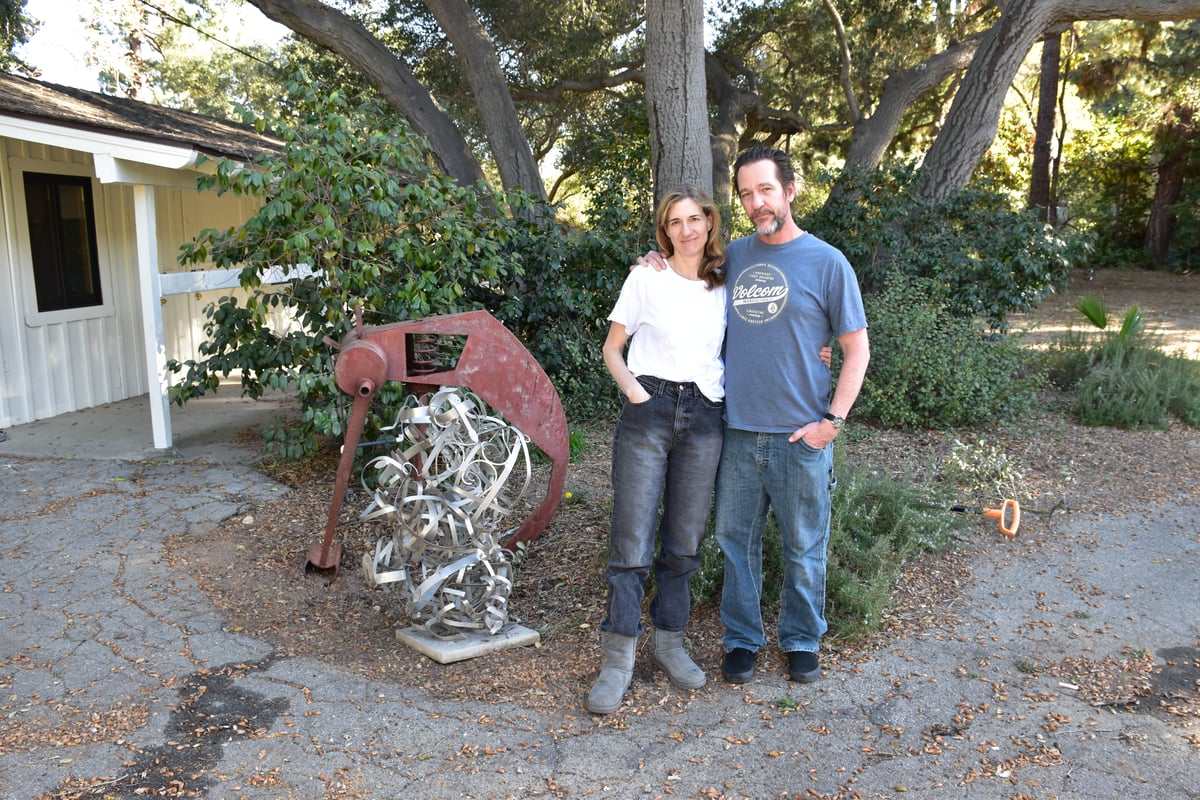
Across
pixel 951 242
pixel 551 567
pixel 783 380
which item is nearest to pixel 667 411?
pixel 783 380

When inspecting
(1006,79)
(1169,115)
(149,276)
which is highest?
(1169,115)

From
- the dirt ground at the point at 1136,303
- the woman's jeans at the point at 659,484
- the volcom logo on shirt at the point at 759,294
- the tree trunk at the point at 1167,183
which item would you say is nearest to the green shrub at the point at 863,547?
the woman's jeans at the point at 659,484

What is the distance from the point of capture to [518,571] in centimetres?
477

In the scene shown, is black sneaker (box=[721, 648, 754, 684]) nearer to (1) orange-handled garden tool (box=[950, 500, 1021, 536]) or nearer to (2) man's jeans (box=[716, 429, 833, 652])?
(2) man's jeans (box=[716, 429, 833, 652])

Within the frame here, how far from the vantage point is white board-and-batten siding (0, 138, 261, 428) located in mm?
7656

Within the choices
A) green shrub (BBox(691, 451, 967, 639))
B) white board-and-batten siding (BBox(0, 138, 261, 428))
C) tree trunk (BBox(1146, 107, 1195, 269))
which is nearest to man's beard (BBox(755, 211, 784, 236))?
green shrub (BBox(691, 451, 967, 639))

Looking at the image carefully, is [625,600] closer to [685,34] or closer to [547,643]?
[547,643]

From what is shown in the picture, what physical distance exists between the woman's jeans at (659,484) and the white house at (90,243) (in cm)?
459

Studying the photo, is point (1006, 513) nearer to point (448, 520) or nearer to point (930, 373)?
point (930, 373)

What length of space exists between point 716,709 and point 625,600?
512 mm

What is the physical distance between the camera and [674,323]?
133 inches

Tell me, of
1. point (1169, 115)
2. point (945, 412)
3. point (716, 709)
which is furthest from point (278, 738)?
point (1169, 115)

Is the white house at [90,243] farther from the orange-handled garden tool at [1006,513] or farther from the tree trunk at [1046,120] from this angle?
the tree trunk at [1046,120]

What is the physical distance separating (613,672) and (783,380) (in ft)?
4.14
